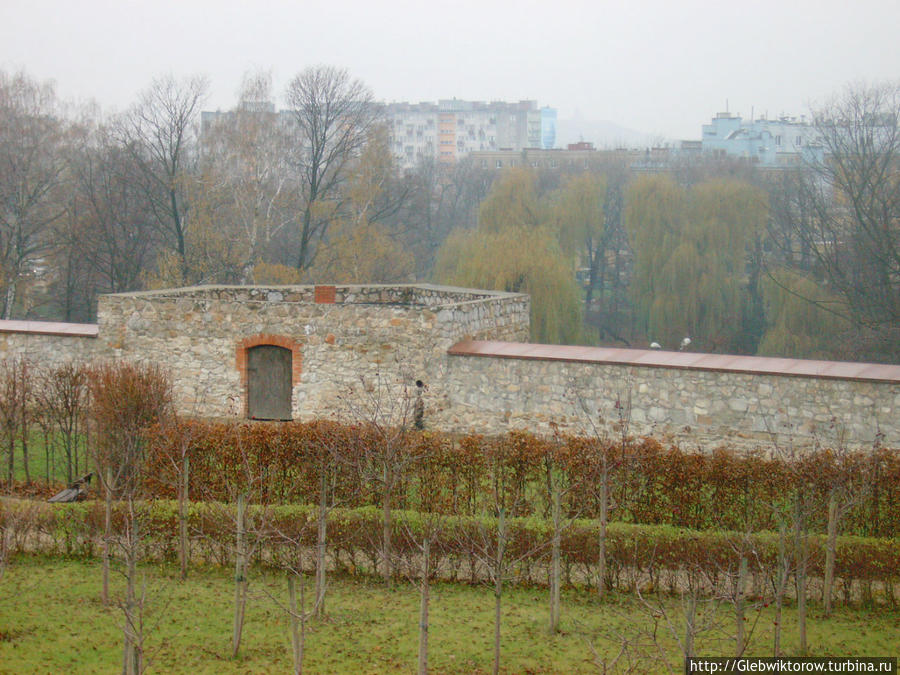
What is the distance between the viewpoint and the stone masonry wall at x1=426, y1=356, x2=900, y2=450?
1212 centimetres

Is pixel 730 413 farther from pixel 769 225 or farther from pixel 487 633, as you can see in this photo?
pixel 769 225

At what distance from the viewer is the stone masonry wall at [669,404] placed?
12.1 metres

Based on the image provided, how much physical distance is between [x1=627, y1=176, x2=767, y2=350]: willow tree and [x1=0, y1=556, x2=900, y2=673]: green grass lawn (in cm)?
2696

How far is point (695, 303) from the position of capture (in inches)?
1425

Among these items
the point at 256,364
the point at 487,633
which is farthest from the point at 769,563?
the point at 256,364

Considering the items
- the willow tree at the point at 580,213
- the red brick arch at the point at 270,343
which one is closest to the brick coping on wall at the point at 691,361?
the red brick arch at the point at 270,343

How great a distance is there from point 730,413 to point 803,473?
265cm

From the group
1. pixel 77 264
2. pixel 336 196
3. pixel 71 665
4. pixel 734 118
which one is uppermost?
pixel 734 118

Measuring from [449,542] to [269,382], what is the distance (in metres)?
6.19

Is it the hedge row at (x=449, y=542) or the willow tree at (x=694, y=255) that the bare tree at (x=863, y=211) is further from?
the hedge row at (x=449, y=542)

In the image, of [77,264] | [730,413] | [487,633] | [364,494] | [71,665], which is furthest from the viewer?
[77,264]

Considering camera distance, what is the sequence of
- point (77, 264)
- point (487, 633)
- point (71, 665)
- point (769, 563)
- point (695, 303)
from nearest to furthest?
point (71, 665) → point (487, 633) → point (769, 563) → point (77, 264) → point (695, 303)

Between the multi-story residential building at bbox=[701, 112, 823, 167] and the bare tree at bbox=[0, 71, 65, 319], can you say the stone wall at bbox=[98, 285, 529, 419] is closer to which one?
the bare tree at bbox=[0, 71, 65, 319]

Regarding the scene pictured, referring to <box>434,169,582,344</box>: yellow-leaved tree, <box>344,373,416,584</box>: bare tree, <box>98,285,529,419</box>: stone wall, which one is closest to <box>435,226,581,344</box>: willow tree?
<box>434,169,582,344</box>: yellow-leaved tree
